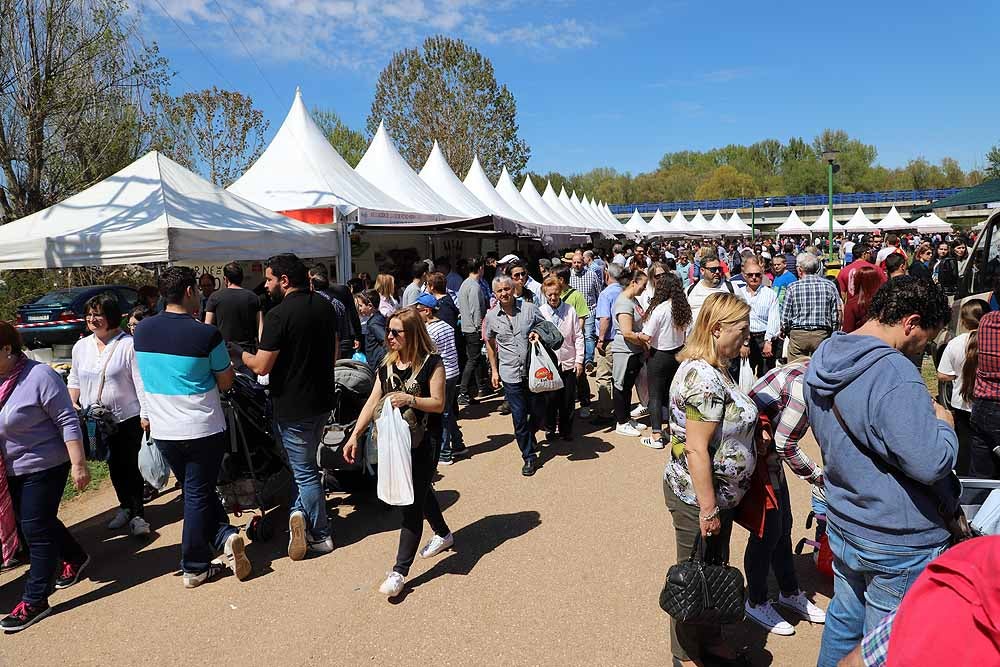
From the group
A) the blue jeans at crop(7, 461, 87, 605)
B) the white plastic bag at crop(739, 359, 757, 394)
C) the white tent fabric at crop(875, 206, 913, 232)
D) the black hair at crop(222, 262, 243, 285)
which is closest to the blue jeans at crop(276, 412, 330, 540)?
the blue jeans at crop(7, 461, 87, 605)

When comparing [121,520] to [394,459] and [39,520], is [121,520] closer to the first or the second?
[39,520]

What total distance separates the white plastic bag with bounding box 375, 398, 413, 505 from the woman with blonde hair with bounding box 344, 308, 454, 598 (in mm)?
54

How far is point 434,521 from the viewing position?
4.10 meters

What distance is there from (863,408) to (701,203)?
83.0 m

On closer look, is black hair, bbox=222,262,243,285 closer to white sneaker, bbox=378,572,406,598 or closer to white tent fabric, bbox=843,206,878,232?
white sneaker, bbox=378,572,406,598

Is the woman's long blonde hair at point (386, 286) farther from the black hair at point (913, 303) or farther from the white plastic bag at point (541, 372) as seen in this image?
the black hair at point (913, 303)

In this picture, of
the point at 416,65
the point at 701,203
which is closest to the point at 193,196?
the point at 416,65

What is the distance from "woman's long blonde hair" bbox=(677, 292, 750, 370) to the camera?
2816 mm

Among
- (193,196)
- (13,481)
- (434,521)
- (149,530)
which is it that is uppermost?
(193,196)

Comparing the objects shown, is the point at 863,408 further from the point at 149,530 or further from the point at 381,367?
the point at 149,530

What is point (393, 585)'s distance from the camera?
3.72 metres

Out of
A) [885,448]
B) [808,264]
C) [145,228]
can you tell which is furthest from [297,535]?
[808,264]

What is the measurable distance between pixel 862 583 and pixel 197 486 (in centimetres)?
357

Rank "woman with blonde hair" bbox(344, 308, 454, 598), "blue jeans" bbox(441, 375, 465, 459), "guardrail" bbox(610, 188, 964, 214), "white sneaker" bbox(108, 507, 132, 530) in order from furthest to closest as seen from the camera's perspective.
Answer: "guardrail" bbox(610, 188, 964, 214) → "blue jeans" bbox(441, 375, 465, 459) → "white sneaker" bbox(108, 507, 132, 530) → "woman with blonde hair" bbox(344, 308, 454, 598)
